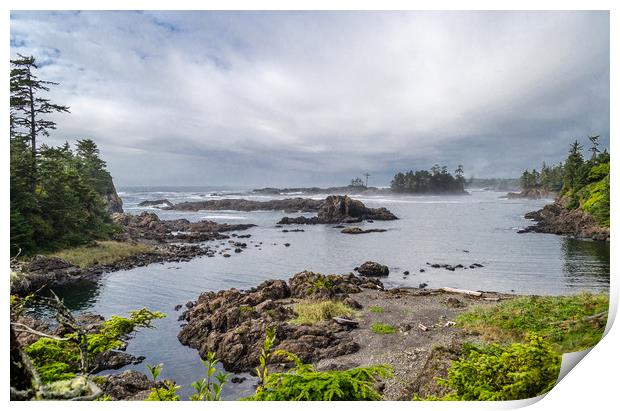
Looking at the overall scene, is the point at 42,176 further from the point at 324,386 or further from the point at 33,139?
the point at 324,386

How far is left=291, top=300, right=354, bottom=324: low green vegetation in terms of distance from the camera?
805cm

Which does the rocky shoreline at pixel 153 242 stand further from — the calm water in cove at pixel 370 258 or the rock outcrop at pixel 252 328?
the rock outcrop at pixel 252 328

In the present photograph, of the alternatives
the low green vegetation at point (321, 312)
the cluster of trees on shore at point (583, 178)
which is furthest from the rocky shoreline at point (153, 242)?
the cluster of trees on shore at point (583, 178)

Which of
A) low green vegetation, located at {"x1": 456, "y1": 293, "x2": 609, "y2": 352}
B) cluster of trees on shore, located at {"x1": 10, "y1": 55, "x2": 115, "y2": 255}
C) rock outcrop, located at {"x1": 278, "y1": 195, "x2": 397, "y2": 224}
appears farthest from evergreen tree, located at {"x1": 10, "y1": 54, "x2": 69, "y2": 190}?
low green vegetation, located at {"x1": 456, "y1": 293, "x2": 609, "y2": 352}

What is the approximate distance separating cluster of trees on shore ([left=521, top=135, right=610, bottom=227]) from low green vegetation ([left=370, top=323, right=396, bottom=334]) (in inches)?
153

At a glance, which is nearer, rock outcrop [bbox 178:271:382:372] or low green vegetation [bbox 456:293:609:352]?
low green vegetation [bbox 456:293:609:352]

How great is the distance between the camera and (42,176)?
5.11 metres

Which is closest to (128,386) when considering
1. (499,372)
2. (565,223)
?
(499,372)

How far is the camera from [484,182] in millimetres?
6715

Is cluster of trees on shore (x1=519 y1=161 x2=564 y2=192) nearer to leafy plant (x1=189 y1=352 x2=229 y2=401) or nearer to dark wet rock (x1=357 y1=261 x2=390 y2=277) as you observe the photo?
dark wet rock (x1=357 y1=261 x2=390 y2=277)

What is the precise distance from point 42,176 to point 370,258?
21.3 feet
